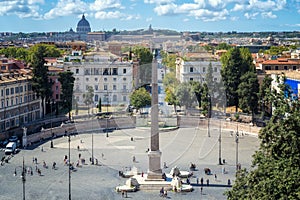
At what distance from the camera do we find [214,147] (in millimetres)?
44250

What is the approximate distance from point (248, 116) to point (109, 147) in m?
17.8

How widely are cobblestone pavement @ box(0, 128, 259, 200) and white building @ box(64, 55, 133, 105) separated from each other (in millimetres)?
11118

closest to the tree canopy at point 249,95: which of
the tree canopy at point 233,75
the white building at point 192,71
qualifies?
the tree canopy at point 233,75

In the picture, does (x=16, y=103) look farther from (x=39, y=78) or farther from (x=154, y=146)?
(x=154, y=146)

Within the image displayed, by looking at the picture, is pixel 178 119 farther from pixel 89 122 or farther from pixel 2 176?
pixel 2 176

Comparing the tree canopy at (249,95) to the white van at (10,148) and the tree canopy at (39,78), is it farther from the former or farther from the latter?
the white van at (10,148)

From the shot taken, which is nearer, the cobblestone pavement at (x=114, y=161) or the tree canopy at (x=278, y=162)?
the tree canopy at (x=278, y=162)

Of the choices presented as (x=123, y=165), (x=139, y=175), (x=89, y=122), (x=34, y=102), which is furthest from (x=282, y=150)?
(x=34, y=102)

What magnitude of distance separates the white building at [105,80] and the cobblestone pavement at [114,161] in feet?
36.5

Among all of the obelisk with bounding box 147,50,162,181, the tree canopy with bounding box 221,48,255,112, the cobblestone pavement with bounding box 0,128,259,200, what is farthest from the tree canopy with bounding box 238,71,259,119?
the obelisk with bounding box 147,50,162,181

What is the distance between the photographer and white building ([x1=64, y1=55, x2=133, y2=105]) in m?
63.3

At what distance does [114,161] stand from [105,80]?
2573 centimetres

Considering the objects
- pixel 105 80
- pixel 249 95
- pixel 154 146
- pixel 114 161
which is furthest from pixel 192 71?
pixel 154 146

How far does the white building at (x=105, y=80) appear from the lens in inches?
2494
